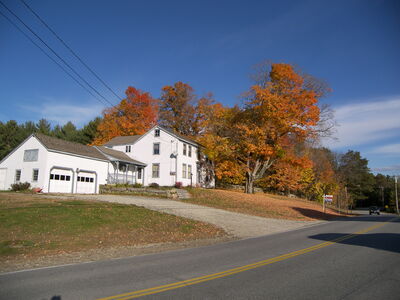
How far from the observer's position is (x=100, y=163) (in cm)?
3284

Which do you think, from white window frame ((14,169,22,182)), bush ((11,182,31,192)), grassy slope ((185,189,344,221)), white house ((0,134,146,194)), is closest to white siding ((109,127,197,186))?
grassy slope ((185,189,344,221))

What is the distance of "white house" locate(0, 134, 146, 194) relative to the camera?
27.3 meters

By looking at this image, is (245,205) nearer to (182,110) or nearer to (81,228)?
(81,228)

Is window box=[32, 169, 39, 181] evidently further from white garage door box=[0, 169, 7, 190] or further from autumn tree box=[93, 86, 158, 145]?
autumn tree box=[93, 86, 158, 145]

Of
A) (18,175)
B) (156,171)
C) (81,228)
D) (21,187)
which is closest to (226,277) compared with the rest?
(81,228)

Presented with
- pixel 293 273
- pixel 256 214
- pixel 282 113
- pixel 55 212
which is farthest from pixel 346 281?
pixel 282 113

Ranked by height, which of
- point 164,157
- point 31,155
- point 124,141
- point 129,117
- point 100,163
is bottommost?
point 100,163

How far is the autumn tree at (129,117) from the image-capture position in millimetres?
49375

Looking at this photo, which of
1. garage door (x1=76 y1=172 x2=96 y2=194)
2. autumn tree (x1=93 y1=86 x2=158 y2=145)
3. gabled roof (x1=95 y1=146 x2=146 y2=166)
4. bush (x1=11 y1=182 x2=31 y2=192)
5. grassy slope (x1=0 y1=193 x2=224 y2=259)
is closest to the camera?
grassy slope (x1=0 y1=193 x2=224 y2=259)

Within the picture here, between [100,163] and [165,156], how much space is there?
7699 mm

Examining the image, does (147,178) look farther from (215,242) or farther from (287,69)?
(215,242)

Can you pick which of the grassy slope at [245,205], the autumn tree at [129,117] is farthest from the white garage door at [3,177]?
the autumn tree at [129,117]

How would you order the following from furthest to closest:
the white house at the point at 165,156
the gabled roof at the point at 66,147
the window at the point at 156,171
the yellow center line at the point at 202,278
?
the window at the point at 156,171 → the white house at the point at 165,156 → the gabled roof at the point at 66,147 → the yellow center line at the point at 202,278

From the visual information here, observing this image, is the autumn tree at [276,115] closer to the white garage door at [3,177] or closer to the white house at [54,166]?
the white house at [54,166]
